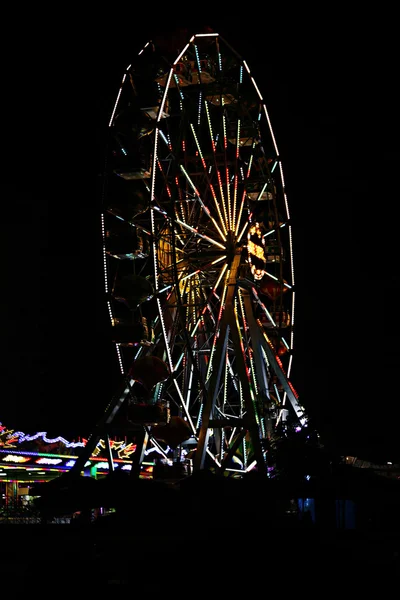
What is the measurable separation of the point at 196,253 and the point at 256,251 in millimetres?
1952

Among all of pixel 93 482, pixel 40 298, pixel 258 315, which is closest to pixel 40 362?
pixel 40 298

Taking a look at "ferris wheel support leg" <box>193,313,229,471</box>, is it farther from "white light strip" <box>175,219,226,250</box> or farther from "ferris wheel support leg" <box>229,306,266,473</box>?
"white light strip" <box>175,219,226,250</box>

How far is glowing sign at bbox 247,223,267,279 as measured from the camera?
31.5 meters

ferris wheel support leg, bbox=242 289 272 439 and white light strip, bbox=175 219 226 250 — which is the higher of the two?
white light strip, bbox=175 219 226 250

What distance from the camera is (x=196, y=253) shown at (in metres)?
31.5

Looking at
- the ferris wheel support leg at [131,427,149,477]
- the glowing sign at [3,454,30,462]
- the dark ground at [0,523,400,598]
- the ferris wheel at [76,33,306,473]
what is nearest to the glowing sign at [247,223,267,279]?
the ferris wheel at [76,33,306,473]

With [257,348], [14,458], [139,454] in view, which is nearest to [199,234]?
[257,348]

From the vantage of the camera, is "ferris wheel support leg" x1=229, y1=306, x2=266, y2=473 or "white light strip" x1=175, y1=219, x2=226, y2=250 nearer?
"ferris wheel support leg" x1=229, y1=306, x2=266, y2=473

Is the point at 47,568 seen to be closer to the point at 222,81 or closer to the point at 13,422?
the point at 222,81

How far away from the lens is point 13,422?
56938 millimetres

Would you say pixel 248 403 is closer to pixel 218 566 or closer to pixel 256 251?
pixel 256 251

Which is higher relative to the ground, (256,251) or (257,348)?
(256,251)

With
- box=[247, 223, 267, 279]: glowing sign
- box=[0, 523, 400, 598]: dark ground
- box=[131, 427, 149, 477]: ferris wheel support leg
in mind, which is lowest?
box=[131, 427, 149, 477]: ferris wheel support leg

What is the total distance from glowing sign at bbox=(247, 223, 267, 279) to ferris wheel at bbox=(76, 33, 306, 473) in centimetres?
5
